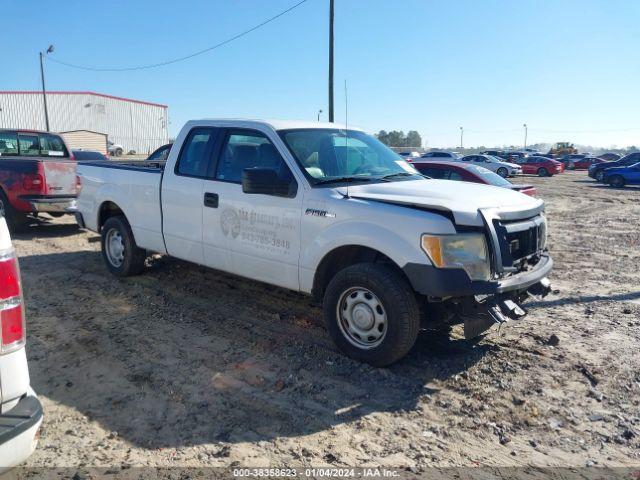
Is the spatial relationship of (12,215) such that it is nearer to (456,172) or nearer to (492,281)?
(492,281)

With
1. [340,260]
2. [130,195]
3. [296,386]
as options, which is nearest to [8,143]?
[130,195]

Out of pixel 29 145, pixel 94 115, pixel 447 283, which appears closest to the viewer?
pixel 447 283

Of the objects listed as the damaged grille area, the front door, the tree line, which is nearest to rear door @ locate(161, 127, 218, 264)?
the front door

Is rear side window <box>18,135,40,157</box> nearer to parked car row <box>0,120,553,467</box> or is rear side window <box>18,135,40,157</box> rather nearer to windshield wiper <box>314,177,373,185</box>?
parked car row <box>0,120,553,467</box>

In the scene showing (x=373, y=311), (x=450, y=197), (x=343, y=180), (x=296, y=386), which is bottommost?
(x=296, y=386)

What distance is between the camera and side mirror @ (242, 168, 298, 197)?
4.35 metres

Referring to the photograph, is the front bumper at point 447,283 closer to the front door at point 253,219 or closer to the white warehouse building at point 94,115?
the front door at point 253,219

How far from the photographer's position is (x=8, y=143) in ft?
34.2

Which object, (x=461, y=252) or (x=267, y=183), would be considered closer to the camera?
(x=461, y=252)

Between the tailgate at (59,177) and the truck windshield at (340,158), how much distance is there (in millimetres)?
5993

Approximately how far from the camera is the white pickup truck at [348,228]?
3.74 m

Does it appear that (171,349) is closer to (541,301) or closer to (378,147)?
(378,147)

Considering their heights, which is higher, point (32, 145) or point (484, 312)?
point (32, 145)

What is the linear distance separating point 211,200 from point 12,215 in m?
5.92
